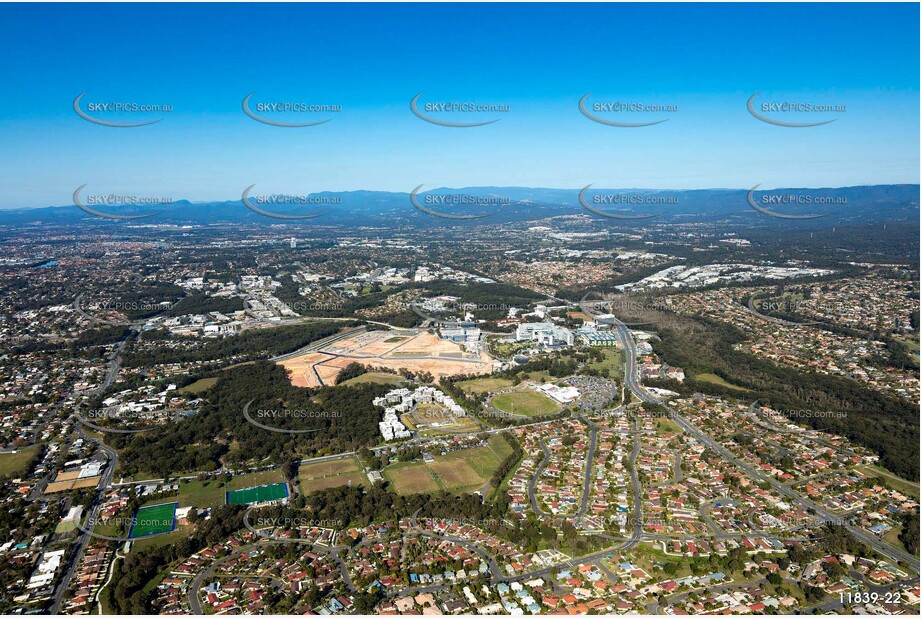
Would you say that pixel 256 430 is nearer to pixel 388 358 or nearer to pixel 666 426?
pixel 388 358

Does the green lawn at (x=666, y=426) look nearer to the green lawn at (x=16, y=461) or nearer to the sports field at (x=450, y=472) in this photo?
the sports field at (x=450, y=472)

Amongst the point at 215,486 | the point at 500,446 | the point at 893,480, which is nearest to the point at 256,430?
the point at 215,486

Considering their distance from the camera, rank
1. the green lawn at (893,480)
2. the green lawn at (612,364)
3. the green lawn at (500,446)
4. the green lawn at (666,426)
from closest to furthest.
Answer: the green lawn at (893,480) < the green lawn at (500,446) < the green lawn at (666,426) < the green lawn at (612,364)

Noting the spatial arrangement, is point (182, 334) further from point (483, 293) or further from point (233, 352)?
point (483, 293)

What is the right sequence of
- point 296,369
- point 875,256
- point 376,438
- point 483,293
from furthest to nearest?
point 875,256, point 483,293, point 296,369, point 376,438

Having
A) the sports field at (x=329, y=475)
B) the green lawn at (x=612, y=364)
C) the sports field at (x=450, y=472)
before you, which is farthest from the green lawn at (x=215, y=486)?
the green lawn at (x=612, y=364)

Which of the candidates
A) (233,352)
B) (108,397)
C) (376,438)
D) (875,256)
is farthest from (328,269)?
(875,256)
